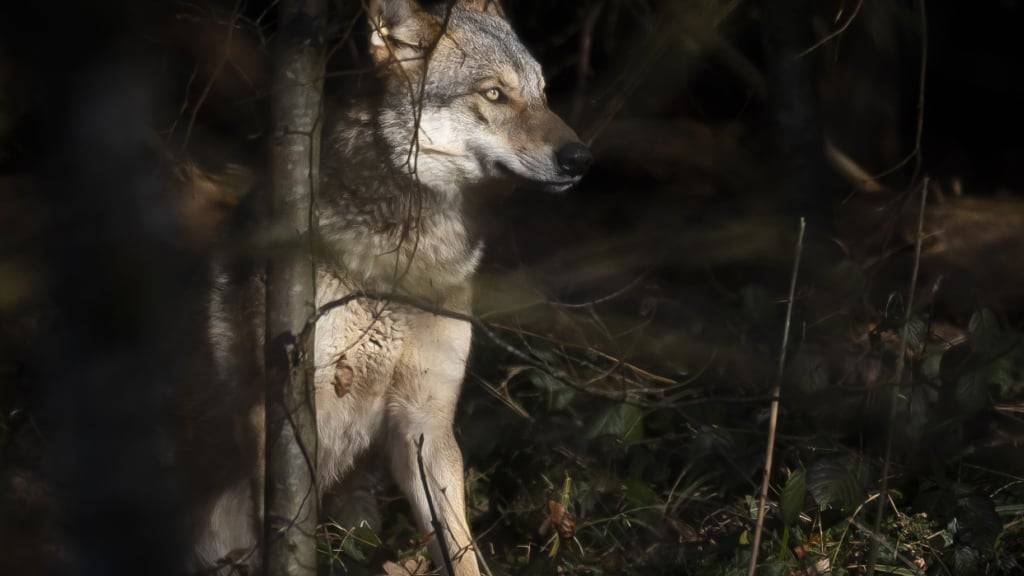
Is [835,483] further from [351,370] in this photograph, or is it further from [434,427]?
[351,370]

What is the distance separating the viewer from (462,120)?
152 inches

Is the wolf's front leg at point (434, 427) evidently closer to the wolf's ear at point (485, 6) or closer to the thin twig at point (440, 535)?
the thin twig at point (440, 535)

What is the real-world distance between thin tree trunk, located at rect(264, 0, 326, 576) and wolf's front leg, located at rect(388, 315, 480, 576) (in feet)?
2.15

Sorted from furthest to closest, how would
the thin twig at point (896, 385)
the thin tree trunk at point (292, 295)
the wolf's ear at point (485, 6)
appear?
the wolf's ear at point (485, 6) → the thin twig at point (896, 385) → the thin tree trunk at point (292, 295)

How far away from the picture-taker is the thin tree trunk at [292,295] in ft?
9.29

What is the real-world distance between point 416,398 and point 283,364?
82 centimetres

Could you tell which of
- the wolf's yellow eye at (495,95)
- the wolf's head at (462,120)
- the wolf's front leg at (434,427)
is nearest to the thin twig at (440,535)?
the wolf's front leg at (434,427)

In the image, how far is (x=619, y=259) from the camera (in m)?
5.51

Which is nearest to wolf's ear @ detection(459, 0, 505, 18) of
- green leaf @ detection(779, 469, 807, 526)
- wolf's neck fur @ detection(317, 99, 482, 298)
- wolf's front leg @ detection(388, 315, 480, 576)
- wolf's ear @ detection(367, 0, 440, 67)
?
wolf's ear @ detection(367, 0, 440, 67)

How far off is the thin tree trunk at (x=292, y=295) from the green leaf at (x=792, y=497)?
145 centimetres

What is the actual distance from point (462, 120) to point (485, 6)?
0.67 metres

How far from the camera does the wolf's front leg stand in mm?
3668

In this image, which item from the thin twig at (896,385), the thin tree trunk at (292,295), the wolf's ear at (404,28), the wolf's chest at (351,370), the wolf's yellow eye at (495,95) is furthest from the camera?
the wolf's yellow eye at (495,95)

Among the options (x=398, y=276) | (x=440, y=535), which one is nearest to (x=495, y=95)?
(x=398, y=276)
